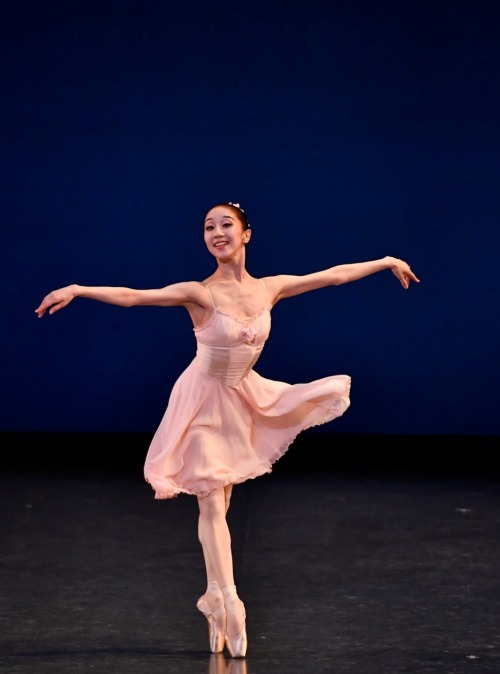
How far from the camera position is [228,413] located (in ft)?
13.0

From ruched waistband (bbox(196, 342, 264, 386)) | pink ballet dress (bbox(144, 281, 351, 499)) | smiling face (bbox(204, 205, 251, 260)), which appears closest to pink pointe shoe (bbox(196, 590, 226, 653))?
pink ballet dress (bbox(144, 281, 351, 499))

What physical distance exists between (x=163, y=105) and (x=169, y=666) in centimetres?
379

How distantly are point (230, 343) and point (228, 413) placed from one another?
24 cm

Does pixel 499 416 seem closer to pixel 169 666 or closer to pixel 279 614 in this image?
pixel 279 614

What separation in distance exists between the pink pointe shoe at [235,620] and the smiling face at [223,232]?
3.48 feet

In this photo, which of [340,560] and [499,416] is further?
[499,416]

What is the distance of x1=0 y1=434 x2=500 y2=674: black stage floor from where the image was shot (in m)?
3.74

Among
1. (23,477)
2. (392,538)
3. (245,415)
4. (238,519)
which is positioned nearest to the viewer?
(245,415)

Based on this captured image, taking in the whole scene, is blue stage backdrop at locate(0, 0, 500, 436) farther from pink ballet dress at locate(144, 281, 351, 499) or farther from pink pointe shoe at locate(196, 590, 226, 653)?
pink pointe shoe at locate(196, 590, 226, 653)

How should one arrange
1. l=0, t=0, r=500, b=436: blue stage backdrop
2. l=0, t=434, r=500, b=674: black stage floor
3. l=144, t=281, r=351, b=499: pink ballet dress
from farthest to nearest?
l=0, t=0, r=500, b=436: blue stage backdrop < l=144, t=281, r=351, b=499: pink ballet dress < l=0, t=434, r=500, b=674: black stage floor

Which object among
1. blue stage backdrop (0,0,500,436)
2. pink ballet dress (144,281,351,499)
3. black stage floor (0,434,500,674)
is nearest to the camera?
black stage floor (0,434,500,674)

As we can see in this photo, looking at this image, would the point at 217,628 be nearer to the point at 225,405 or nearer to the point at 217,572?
the point at 217,572

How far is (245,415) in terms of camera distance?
4008 mm

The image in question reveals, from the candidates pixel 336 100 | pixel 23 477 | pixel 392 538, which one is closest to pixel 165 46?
pixel 336 100
